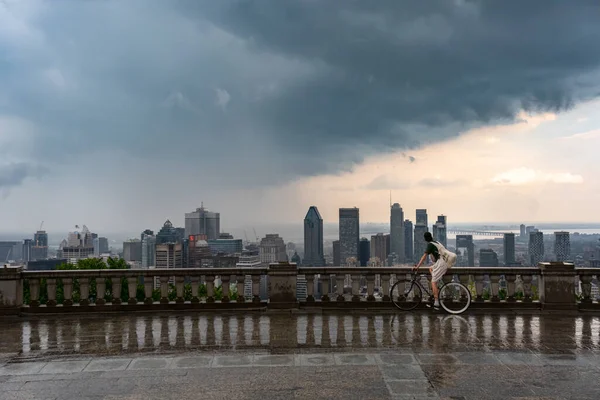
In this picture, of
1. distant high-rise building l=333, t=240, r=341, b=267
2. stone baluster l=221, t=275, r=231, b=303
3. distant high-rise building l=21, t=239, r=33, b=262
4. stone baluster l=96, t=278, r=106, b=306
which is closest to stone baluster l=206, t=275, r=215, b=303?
stone baluster l=221, t=275, r=231, b=303

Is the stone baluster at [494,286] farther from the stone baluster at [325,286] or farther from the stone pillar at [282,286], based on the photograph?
the stone pillar at [282,286]

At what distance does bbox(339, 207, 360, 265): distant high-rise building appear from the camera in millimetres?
46906

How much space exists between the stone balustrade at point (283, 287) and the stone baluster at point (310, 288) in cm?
3

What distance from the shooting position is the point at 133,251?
60469 mm

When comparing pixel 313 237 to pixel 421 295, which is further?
pixel 313 237

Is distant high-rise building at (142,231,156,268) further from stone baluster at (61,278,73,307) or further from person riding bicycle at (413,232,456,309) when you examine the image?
person riding bicycle at (413,232,456,309)

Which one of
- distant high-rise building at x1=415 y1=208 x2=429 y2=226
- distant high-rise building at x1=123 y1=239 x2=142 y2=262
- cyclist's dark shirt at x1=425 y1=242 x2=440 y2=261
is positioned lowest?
distant high-rise building at x1=123 y1=239 x2=142 y2=262

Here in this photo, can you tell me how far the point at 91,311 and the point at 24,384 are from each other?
548 centimetres

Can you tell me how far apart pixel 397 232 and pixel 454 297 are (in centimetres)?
4671

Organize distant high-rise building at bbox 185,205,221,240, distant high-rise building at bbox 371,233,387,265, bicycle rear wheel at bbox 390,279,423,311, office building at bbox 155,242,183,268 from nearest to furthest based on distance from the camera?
bicycle rear wheel at bbox 390,279,423,311 → office building at bbox 155,242,183,268 → distant high-rise building at bbox 371,233,387,265 → distant high-rise building at bbox 185,205,221,240

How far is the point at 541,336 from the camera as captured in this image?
956cm

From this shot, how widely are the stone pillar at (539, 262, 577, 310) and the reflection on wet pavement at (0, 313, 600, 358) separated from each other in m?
0.58

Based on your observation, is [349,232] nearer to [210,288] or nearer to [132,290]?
[210,288]

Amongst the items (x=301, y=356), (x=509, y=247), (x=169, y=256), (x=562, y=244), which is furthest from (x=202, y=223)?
(x=301, y=356)
